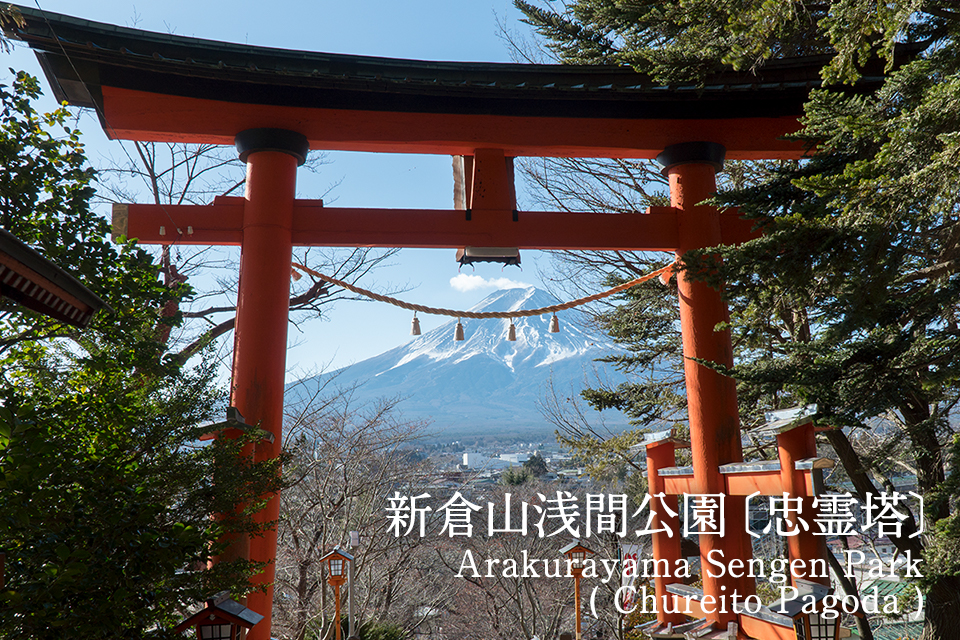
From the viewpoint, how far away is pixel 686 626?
4.08 meters

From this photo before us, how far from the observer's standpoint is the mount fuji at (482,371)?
81.1 metres

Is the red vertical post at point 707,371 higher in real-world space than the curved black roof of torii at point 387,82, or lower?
lower

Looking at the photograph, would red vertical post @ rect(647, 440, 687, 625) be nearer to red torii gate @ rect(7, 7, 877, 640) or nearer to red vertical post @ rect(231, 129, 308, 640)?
red torii gate @ rect(7, 7, 877, 640)

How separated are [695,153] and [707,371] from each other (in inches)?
63.5

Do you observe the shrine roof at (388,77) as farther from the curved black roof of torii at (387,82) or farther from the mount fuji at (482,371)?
the mount fuji at (482,371)

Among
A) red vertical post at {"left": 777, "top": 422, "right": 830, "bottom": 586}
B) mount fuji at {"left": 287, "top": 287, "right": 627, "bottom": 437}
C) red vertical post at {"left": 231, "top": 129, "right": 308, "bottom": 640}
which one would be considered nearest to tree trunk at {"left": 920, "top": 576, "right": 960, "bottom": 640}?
red vertical post at {"left": 777, "top": 422, "right": 830, "bottom": 586}

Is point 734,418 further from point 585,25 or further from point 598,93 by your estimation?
point 585,25

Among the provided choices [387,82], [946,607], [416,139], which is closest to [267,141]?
[387,82]

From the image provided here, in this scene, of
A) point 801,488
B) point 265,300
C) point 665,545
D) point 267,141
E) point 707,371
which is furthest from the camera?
point 665,545

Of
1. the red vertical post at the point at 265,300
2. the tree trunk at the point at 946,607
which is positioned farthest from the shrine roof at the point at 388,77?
the tree trunk at the point at 946,607

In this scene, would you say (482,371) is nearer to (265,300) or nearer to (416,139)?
(416,139)

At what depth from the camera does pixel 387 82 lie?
4.32 m

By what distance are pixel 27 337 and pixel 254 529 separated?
1.46m

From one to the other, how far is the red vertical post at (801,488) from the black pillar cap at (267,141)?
3.54 metres
